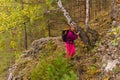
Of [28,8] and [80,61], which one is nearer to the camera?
[80,61]

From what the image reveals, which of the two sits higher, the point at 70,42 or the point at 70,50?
the point at 70,42

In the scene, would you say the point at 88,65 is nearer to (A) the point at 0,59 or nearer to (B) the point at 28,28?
(B) the point at 28,28

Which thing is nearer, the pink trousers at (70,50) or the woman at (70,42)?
the woman at (70,42)

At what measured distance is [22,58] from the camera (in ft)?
38.0

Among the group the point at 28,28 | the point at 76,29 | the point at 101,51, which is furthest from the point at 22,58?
the point at 28,28

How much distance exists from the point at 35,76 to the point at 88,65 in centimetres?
199

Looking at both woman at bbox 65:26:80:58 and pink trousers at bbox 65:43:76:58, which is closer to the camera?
woman at bbox 65:26:80:58

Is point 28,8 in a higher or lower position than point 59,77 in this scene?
higher

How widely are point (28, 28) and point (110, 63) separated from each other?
1161 centimetres

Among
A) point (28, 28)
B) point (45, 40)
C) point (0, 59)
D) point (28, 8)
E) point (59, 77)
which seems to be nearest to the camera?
point (59, 77)

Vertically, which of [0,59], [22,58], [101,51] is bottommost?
[0,59]

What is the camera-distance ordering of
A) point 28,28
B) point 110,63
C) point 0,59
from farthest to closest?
point 0,59 → point 28,28 → point 110,63

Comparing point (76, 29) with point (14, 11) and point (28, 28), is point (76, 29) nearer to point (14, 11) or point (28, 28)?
point (14, 11)

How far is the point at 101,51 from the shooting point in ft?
30.3
